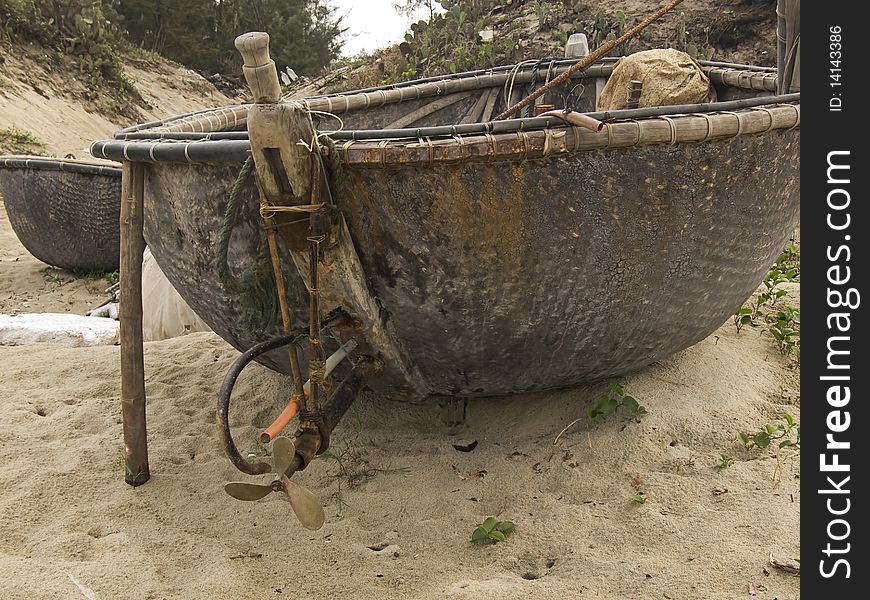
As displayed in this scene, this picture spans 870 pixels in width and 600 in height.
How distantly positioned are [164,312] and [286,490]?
242 centimetres

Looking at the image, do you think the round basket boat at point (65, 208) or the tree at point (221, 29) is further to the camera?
the tree at point (221, 29)

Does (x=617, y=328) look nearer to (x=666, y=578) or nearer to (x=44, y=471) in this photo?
(x=666, y=578)

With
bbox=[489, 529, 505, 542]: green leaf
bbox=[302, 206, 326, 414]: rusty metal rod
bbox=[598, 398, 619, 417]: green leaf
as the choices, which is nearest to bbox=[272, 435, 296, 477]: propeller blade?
bbox=[302, 206, 326, 414]: rusty metal rod

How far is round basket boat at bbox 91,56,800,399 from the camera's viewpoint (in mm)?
1834

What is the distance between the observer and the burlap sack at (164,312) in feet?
12.6

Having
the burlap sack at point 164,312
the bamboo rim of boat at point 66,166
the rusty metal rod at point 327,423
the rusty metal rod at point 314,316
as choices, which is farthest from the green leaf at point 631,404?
the bamboo rim of boat at point 66,166

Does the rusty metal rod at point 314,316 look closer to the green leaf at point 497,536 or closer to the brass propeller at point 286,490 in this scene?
the brass propeller at point 286,490

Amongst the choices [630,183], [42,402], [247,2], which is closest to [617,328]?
[630,183]

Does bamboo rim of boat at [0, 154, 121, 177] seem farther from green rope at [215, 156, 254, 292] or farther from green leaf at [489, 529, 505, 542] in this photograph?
green leaf at [489, 529, 505, 542]

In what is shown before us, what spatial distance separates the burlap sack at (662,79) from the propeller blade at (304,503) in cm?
207

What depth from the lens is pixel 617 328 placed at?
213 centimetres

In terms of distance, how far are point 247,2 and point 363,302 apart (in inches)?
898

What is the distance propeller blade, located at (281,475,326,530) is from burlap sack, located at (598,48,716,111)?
6.80ft
